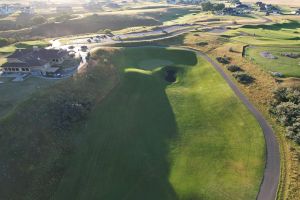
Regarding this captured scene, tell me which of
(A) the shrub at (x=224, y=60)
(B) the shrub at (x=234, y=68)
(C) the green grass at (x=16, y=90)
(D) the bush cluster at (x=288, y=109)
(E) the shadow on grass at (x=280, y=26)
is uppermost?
(E) the shadow on grass at (x=280, y=26)

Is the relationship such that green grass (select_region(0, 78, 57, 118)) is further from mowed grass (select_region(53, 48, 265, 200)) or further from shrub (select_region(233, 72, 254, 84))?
shrub (select_region(233, 72, 254, 84))

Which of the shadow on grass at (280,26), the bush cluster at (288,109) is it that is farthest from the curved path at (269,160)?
the shadow on grass at (280,26)

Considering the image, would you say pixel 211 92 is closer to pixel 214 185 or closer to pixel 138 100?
pixel 138 100

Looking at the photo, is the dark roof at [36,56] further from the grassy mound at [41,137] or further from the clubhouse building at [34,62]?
the grassy mound at [41,137]

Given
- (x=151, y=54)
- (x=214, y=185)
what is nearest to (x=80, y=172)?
(x=214, y=185)

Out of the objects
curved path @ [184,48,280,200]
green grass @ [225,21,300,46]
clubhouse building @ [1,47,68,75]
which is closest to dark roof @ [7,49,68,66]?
clubhouse building @ [1,47,68,75]

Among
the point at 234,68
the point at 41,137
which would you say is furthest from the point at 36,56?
the point at 234,68

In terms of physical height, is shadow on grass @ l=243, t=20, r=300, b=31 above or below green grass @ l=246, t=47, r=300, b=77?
above
